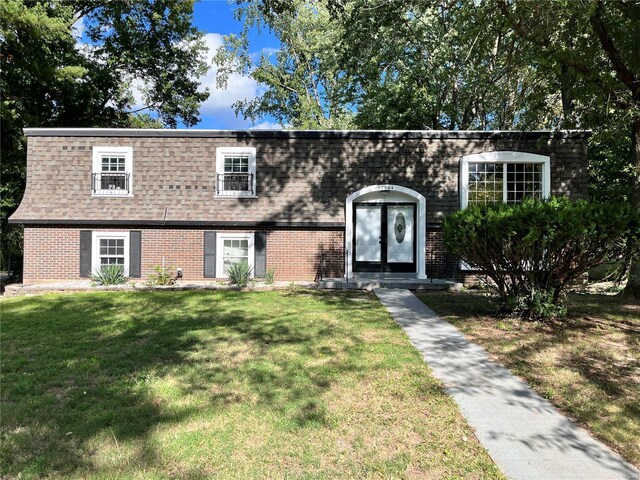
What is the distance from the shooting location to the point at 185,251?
41.7ft

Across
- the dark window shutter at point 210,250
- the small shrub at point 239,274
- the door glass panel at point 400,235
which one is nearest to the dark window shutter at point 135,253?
the dark window shutter at point 210,250

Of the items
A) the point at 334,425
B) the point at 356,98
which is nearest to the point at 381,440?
the point at 334,425

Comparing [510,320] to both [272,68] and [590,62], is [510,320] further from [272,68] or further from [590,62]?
[272,68]

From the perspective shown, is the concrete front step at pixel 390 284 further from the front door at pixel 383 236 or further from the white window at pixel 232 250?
the white window at pixel 232 250

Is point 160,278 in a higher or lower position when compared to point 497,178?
lower

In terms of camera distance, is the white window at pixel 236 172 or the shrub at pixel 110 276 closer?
the shrub at pixel 110 276

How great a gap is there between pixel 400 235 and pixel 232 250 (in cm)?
533

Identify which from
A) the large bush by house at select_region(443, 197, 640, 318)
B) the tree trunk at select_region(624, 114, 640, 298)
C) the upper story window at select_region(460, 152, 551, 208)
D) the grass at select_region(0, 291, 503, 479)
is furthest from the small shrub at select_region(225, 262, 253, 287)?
the tree trunk at select_region(624, 114, 640, 298)

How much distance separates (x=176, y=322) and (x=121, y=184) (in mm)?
7610

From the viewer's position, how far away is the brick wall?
12.5m

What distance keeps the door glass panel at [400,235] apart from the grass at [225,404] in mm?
6134

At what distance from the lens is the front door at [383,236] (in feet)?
42.2

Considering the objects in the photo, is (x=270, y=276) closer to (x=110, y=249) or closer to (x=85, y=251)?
(x=110, y=249)

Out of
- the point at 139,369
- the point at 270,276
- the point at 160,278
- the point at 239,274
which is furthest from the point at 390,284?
the point at 139,369
